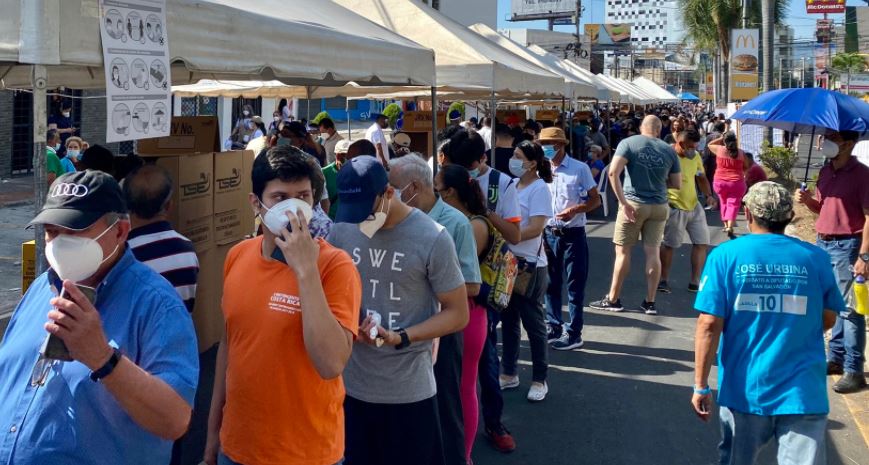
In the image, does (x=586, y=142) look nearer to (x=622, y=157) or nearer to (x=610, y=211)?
(x=610, y=211)

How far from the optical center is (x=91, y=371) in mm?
1932

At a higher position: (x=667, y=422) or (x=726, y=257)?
(x=726, y=257)

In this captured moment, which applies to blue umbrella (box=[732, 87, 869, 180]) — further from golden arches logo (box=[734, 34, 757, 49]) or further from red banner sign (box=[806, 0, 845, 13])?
red banner sign (box=[806, 0, 845, 13])

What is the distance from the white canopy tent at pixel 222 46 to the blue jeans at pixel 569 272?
6.08 feet

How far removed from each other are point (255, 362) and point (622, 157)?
593 centimetres

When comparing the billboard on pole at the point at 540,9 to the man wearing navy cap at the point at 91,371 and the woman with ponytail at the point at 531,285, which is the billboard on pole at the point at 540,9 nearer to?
the woman with ponytail at the point at 531,285

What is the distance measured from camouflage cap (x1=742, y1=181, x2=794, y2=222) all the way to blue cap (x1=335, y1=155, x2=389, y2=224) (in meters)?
1.59

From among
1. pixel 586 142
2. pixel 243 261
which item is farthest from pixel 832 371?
pixel 586 142

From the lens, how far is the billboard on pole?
4063 inches

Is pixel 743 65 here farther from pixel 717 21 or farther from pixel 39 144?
pixel 717 21

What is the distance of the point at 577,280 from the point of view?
7.00 meters

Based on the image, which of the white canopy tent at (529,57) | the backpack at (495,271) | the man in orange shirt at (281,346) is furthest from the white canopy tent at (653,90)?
the man in orange shirt at (281,346)

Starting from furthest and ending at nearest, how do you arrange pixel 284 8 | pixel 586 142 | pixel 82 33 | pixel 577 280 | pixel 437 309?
pixel 586 142 → pixel 577 280 → pixel 284 8 → pixel 437 309 → pixel 82 33

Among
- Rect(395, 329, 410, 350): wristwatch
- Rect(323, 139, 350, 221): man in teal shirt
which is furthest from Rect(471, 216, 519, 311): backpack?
Rect(323, 139, 350, 221): man in teal shirt
